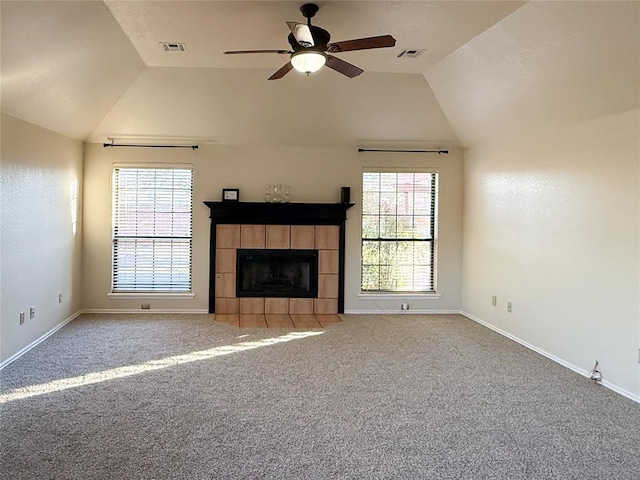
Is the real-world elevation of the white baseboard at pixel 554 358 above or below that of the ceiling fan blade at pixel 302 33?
below

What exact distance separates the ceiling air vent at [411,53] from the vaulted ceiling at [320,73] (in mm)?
67

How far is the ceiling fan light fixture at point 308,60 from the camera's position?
337 centimetres

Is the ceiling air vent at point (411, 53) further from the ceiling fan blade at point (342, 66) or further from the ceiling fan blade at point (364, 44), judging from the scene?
the ceiling fan blade at point (364, 44)

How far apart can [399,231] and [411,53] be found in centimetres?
283

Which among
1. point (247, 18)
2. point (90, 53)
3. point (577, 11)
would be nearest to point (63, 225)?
point (90, 53)

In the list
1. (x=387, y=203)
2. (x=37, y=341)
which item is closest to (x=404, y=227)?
(x=387, y=203)

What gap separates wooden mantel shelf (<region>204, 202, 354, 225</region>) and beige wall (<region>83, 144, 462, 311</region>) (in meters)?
0.19

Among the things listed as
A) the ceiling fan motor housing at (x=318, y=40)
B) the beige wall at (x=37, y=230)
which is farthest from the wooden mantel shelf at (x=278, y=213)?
the ceiling fan motor housing at (x=318, y=40)

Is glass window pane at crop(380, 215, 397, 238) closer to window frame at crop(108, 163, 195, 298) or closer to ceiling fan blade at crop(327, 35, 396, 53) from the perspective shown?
window frame at crop(108, 163, 195, 298)

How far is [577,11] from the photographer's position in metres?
3.36

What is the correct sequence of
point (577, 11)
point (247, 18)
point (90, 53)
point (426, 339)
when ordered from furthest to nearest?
1. point (426, 339)
2. point (90, 53)
3. point (247, 18)
4. point (577, 11)

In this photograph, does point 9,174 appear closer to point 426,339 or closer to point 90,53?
point 90,53

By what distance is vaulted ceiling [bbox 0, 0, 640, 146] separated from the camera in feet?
11.8

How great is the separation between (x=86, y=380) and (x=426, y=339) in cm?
354
